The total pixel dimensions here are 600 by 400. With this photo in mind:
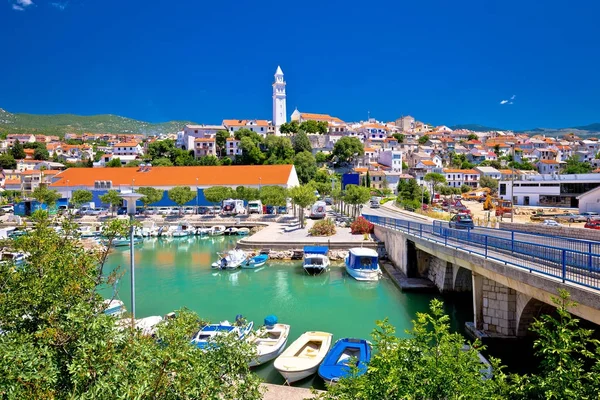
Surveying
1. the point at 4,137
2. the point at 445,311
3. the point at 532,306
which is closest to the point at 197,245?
the point at 445,311

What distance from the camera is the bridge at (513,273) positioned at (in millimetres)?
9930

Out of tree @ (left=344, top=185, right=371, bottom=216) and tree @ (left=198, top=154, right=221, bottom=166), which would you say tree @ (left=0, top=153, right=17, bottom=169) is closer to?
tree @ (left=198, top=154, right=221, bottom=166)

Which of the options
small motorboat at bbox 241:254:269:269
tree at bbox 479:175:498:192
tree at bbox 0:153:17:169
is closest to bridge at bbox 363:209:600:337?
small motorboat at bbox 241:254:269:269

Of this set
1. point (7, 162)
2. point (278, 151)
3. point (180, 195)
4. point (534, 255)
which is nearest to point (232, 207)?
point (180, 195)

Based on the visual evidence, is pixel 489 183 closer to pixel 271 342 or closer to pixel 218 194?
Answer: pixel 218 194

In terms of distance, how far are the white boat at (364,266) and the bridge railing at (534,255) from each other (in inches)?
239

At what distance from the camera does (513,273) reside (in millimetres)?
12109

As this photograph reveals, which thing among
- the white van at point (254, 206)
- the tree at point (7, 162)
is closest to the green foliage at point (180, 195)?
the white van at point (254, 206)

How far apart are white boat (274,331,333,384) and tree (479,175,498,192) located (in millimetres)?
80438

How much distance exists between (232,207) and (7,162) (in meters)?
82.8

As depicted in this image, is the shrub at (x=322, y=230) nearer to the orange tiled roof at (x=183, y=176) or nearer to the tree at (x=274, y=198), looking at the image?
the tree at (x=274, y=198)

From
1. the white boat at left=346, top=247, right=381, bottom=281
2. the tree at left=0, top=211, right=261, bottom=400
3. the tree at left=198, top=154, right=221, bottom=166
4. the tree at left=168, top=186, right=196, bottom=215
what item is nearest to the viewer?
the tree at left=0, top=211, right=261, bottom=400

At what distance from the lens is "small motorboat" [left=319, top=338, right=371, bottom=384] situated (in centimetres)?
1169

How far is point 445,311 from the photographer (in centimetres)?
1889
